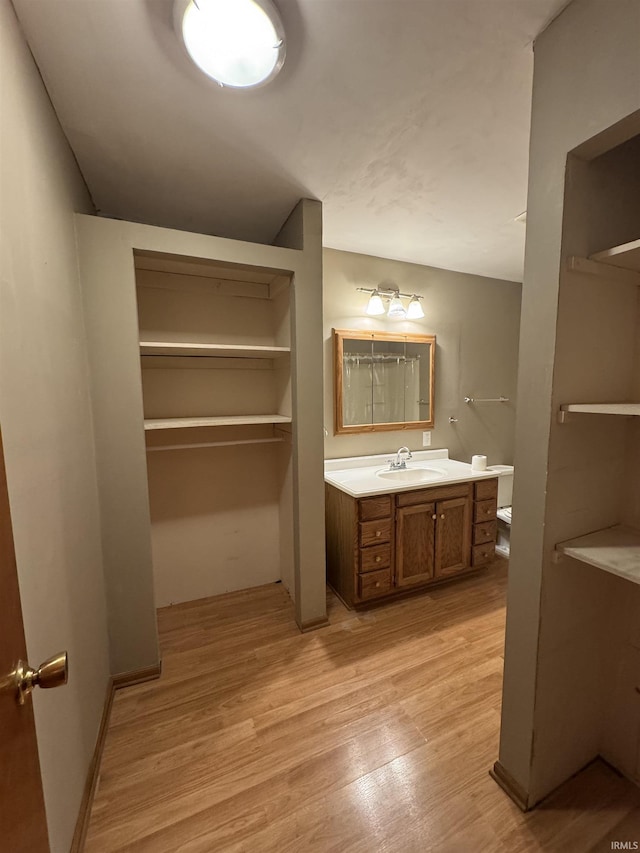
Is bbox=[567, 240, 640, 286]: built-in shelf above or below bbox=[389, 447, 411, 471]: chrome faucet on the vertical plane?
above

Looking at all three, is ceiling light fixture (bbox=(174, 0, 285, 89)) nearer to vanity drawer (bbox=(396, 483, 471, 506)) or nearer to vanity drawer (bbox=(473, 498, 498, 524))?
vanity drawer (bbox=(396, 483, 471, 506))

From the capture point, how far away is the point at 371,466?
8.70ft

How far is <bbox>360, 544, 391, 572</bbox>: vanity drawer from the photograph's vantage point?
2080 mm

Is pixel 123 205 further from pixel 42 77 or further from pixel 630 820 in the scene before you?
pixel 630 820

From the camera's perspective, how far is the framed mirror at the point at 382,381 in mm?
2535

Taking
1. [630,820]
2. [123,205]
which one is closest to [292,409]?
[123,205]

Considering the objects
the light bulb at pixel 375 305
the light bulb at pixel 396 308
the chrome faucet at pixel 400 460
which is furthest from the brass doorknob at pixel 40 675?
the light bulb at pixel 396 308

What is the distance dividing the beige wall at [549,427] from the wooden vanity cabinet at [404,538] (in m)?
0.97

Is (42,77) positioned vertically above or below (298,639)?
above

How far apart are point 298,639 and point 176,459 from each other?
133 centimetres

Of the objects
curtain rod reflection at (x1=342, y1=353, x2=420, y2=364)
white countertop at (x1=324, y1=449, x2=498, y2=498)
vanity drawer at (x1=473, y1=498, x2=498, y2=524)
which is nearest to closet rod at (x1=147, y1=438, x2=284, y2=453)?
white countertop at (x1=324, y1=449, x2=498, y2=498)

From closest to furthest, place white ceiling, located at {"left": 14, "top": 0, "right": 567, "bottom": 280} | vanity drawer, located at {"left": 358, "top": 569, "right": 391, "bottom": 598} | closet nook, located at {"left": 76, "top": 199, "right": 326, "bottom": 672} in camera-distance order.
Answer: white ceiling, located at {"left": 14, "top": 0, "right": 567, "bottom": 280}
closet nook, located at {"left": 76, "top": 199, "right": 326, "bottom": 672}
vanity drawer, located at {"left": 358, "top": 569, "right": 391, "bottom": 598}

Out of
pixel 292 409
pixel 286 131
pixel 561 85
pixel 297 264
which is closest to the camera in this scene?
pixel 561 85

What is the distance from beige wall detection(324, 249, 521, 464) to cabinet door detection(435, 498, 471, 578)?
2.21 ft
